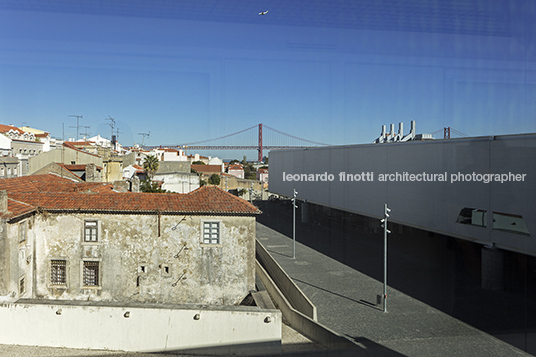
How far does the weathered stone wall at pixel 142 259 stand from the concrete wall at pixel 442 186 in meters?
5.27

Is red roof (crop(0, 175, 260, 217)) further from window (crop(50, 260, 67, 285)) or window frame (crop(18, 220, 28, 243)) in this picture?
window (crop(50, 260, 67, 285))

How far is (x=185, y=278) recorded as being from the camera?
7.83m

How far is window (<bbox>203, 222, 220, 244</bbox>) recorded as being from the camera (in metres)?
7.98

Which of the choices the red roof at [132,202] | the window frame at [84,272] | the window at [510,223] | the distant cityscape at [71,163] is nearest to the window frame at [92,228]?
the red roof at [132,202]

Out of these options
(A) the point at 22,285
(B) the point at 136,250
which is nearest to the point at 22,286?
(A) the point at 22,285

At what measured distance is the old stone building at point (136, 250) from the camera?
7691 millimetres

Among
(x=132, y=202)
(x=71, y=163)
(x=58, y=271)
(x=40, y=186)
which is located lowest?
(x=58, y=271)

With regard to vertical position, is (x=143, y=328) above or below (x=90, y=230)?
below

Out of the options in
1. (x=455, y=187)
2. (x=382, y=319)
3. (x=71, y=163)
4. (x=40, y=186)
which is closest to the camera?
(x=382, y=319)

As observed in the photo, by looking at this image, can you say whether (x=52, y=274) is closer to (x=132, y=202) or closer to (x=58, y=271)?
(x=58, y=271)

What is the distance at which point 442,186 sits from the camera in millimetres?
9203

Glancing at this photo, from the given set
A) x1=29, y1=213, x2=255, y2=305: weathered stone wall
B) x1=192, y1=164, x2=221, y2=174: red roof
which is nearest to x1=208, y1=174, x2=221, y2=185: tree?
x1=192, y1=164, x2=221, y2=174: red roof

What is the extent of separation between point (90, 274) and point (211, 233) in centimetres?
264

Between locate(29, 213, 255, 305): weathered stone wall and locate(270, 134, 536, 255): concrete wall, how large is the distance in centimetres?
527
